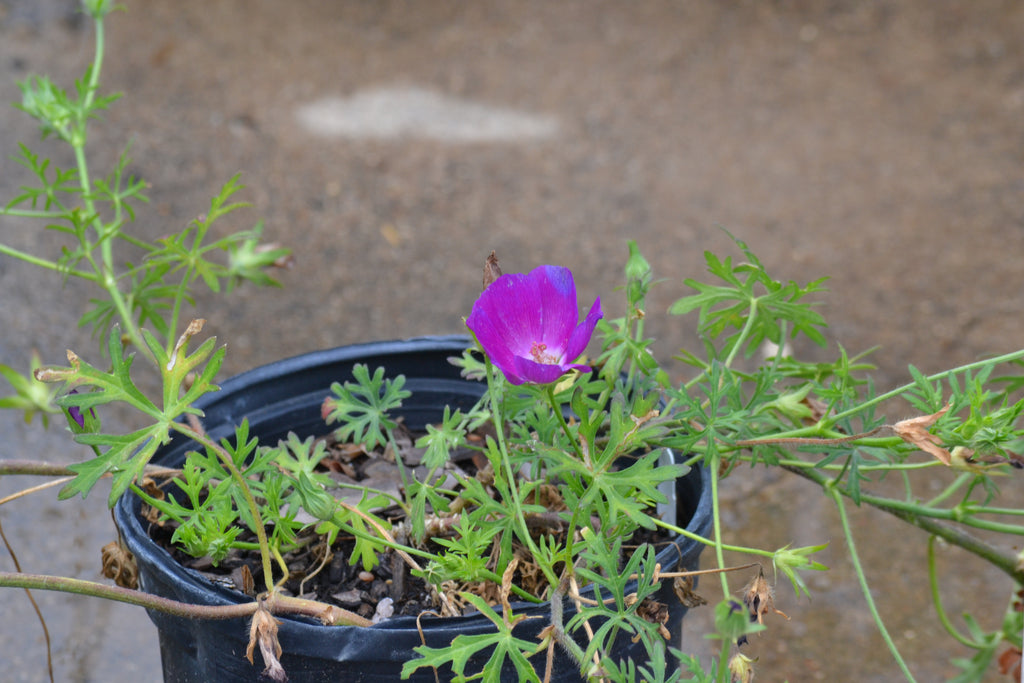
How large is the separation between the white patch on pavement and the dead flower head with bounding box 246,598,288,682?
6.13 feet

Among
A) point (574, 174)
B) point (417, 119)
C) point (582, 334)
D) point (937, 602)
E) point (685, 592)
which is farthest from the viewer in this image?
point (417, 119)

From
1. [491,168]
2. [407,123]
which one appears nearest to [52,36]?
[407,123]

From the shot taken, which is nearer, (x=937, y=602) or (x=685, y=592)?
(x=685, y=592)

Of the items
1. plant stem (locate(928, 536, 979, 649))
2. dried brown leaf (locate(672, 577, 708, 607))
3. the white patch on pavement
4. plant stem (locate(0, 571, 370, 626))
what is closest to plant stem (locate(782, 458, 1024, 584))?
plant stem (locate(928, 536, 979, 649))

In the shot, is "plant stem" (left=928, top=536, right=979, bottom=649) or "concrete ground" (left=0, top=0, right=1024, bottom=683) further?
Result: "concrete ground" (left=0, top=0, right=1024, bottom=683)

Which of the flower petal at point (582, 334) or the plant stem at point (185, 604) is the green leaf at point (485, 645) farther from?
the flower petal at point (582, 334)

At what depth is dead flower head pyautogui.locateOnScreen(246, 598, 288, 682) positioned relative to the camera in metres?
0.66

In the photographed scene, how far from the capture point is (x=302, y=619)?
28.5 inches

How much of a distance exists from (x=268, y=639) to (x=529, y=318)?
267 mm

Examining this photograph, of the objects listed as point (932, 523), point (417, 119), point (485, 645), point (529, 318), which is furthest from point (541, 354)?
point (417, 119)

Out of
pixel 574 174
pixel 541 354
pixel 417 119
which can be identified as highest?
pixel 541 354

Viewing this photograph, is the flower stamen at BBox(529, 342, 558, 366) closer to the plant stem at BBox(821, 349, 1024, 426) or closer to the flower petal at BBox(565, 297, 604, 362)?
the flower petal at BBox(565, 297, 604, 362)

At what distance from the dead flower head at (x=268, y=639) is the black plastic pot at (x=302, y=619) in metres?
0.03

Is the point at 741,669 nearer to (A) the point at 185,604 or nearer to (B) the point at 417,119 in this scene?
(A) the point at 185,604
